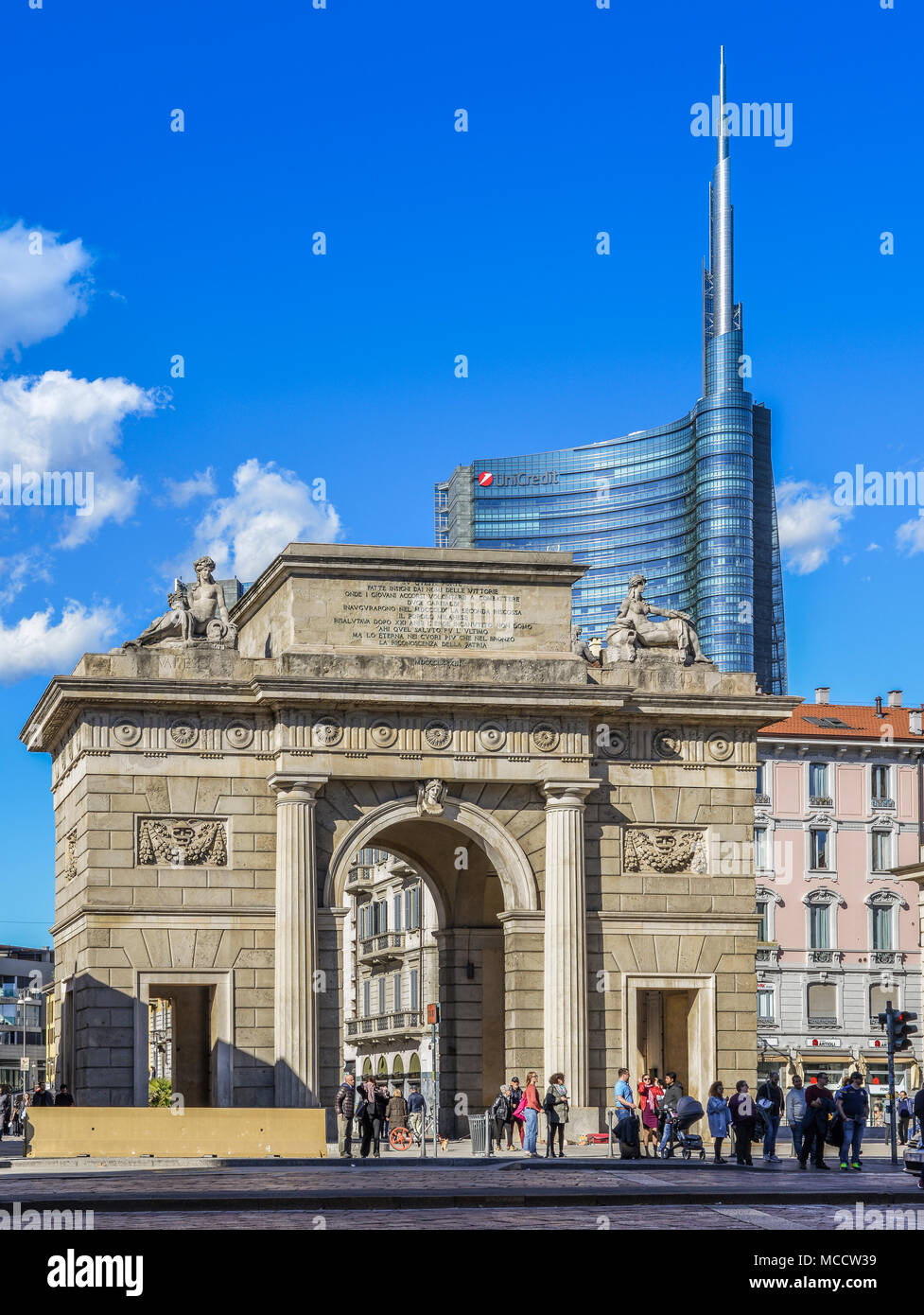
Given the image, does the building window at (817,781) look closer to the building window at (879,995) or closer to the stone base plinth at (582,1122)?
the building window at (879,995)

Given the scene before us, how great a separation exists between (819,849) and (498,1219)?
74761 millimetres

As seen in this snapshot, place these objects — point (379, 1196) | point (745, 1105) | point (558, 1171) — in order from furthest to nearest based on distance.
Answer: point (745, 1105), point (558, 1171), point (379, 1196)

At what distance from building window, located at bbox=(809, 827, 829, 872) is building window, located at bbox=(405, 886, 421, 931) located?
722 inches

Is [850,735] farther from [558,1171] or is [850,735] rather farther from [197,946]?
[558,1171]

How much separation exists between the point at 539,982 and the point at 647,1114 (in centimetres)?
576

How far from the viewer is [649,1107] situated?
4328 centimetres

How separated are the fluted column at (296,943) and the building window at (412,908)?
4539 centimetres

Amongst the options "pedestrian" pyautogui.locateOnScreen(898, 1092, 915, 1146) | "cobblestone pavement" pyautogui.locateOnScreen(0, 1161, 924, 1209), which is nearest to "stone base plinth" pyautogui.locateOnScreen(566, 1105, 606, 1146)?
"pedestrian" pyautogui.locateOnScreen(898, 1092, 915, 1146)

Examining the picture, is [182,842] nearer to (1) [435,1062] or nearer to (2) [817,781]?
(1) [435,1062]

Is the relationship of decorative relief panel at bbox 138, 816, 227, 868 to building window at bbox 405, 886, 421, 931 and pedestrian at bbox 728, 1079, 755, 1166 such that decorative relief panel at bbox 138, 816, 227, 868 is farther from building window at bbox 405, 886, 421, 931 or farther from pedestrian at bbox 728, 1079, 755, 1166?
building window at bbox 405, 886, 421, 931

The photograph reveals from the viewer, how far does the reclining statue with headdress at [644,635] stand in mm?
50031

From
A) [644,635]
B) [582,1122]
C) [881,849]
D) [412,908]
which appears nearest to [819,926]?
[881,849]
